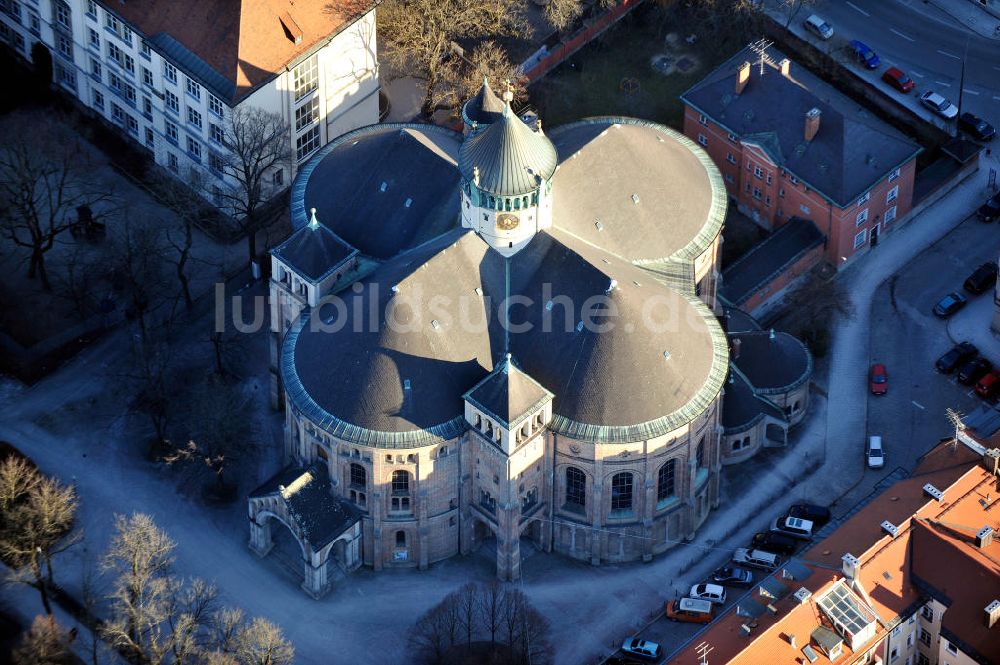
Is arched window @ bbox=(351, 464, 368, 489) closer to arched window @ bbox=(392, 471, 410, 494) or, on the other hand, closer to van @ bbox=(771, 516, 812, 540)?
arched window @ bbox=(392, 471, 410, 494)

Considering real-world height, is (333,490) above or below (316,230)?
below

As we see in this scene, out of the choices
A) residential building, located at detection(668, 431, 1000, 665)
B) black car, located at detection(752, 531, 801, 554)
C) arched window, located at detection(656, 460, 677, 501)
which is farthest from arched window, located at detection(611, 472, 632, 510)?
residential building, located at detection(668, 431, 1000, 665)

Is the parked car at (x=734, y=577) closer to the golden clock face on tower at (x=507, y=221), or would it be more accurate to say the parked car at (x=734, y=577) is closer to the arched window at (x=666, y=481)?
the arched window at (x=666, y=481)

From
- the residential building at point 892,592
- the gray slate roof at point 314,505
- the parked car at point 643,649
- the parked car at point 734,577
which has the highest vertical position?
the residential building at point 892,592

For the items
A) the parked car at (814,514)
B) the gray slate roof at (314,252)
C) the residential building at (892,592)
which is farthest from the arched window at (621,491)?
the gray slate roof at (314,252)

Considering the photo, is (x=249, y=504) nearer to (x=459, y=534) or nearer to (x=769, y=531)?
(x=459, y=534)

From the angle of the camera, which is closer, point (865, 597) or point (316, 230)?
point (865, 597)

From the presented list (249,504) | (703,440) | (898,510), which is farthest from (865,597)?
(249,504)
